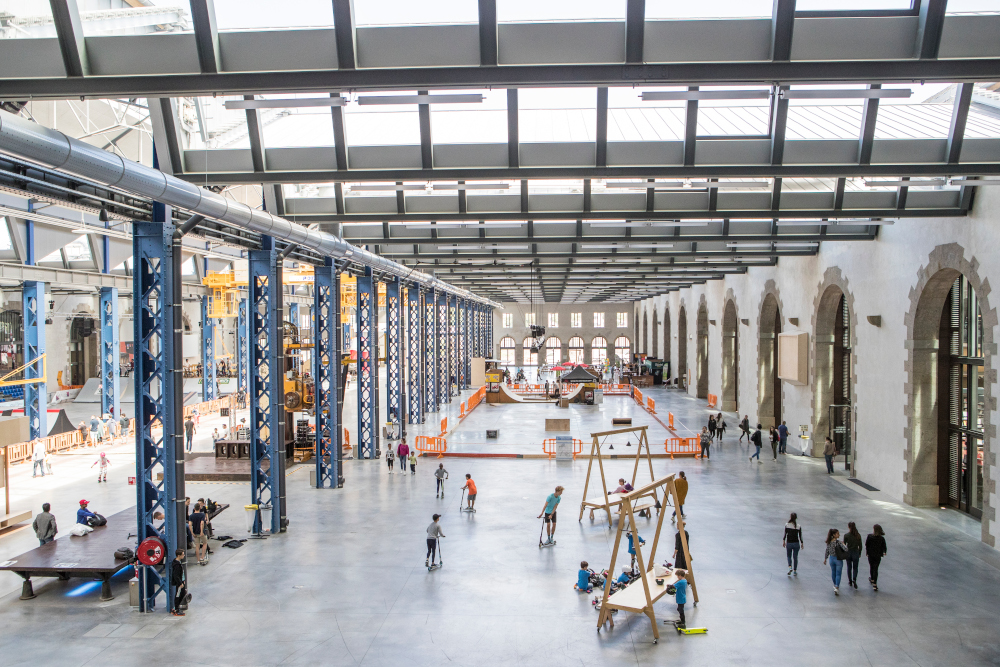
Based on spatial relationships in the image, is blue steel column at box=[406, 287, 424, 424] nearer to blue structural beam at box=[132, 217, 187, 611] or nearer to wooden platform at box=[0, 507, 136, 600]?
wooden platform at box=[0, 507, 136, 600]

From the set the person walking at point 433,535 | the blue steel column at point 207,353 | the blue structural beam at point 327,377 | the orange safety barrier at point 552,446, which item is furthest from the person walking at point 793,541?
the blue steel column at point 207,353

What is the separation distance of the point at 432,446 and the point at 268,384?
41.0ft

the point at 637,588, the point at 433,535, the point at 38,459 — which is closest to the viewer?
the point at 637,588

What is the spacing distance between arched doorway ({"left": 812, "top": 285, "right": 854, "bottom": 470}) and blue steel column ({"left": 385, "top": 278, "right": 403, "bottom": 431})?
17.4 metres

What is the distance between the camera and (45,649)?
1116cm

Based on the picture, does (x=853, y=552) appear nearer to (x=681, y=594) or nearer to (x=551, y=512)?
(x=681, y=594)

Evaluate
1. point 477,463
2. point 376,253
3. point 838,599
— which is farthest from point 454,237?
point 838,599

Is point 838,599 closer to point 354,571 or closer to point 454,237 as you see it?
point 354,571

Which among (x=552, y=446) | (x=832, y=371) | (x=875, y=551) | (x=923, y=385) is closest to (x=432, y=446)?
(x=552, y=446)

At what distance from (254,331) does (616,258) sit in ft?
48.5

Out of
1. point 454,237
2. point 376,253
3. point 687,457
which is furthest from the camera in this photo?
point 687,457

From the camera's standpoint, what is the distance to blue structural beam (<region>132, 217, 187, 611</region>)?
12.9 m

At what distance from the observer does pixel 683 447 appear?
29719 millimetres

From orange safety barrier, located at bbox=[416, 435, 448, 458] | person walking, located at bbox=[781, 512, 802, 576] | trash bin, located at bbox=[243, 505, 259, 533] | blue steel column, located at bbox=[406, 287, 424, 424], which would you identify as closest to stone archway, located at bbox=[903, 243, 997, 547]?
person walking, located at bbox=[781, 512, 802, 576]
